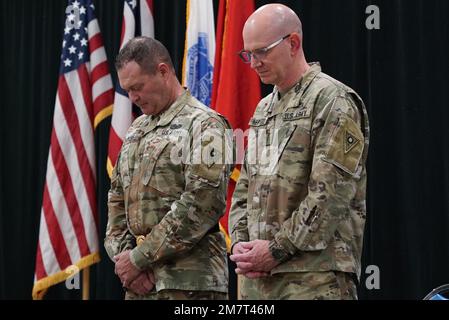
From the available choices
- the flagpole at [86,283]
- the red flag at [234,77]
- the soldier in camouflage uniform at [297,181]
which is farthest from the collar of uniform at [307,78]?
the flagpole at [86,283]

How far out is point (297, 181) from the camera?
218cm

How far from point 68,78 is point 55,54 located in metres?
0.54

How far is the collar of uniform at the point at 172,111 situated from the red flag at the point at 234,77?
1274 millimetres

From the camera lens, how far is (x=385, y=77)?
4047mm

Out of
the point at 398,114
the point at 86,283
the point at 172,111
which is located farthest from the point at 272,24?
the point at 86,283

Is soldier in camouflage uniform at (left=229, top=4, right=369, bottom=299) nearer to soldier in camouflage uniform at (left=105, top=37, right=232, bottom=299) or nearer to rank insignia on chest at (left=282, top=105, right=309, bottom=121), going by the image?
rank insignia on chest at (left=282, top=105, right=309, bottom=121)

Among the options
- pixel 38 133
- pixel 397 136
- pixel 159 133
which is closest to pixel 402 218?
pixel 397 136

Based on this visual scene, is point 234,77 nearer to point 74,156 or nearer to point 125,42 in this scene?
point 125,42

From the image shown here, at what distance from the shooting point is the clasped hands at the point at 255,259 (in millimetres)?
2127

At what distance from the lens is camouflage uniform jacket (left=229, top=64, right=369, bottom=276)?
2.08 m

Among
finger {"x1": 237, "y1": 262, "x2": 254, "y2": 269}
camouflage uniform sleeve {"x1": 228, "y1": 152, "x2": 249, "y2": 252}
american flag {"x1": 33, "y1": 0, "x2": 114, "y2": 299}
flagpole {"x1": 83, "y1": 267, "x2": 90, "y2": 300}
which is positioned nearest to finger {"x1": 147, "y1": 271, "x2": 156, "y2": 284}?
camouflage uniform sleeve {"x1": 228, "y1": 152, "x2": 249, "y2": 252}

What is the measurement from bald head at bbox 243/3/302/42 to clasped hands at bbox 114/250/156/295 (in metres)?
0.87

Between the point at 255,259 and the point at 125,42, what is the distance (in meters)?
2.57

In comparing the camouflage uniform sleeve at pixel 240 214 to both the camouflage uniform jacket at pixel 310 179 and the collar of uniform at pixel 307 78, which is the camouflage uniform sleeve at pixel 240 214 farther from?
the collar of uniform at pixel 307 78
